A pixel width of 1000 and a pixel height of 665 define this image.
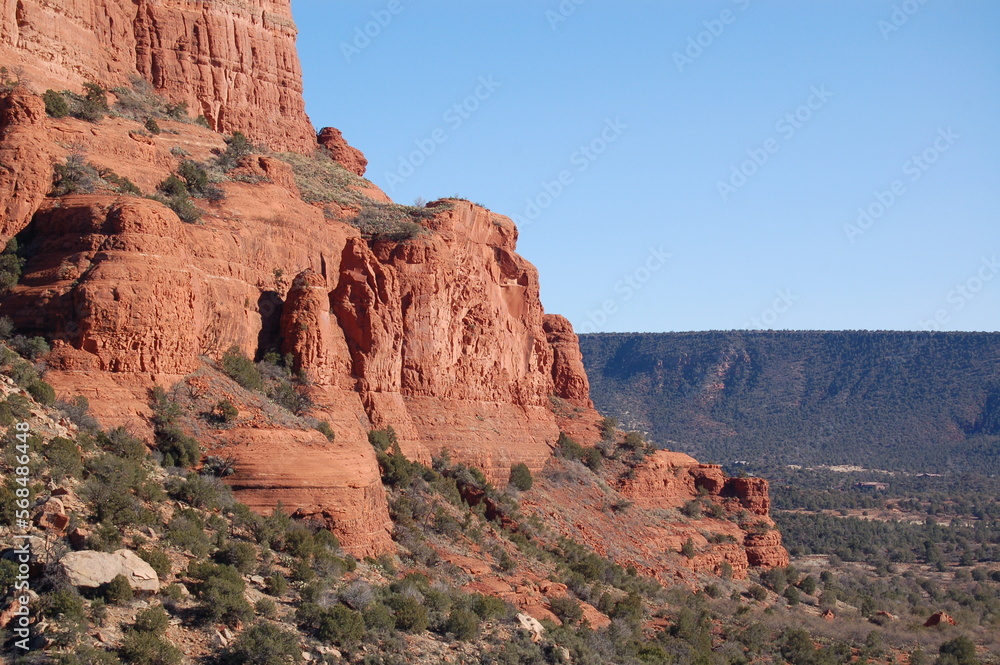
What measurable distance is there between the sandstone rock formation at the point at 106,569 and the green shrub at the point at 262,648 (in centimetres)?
176

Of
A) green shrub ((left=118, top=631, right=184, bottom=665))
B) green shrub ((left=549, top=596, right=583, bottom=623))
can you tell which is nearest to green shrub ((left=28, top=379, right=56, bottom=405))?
green shrub ((left=118, top=631, right=184, bottom=665))

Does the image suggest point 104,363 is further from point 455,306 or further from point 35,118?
point 455,306

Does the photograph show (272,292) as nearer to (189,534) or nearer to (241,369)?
(241,369)

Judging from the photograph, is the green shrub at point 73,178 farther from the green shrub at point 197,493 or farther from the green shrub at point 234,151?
the green shrub at point 197,493

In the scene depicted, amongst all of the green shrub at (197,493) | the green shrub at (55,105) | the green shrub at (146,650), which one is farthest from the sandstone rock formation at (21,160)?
the green shrub at (146,650)

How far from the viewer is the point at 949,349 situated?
439 ft

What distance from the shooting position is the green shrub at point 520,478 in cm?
4303

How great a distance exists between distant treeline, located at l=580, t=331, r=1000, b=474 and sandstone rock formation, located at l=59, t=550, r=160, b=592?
97.6 metres

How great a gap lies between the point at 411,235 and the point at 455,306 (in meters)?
3.51

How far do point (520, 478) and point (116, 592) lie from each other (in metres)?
23.5

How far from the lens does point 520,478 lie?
4303cm

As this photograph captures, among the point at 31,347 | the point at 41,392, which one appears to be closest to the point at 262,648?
the point at 41,392

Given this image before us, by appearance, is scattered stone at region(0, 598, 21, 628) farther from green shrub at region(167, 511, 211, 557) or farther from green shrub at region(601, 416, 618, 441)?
green shrub at region(601, 416, 618, 441)

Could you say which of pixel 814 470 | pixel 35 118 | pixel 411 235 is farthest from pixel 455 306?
pixel 814 470
